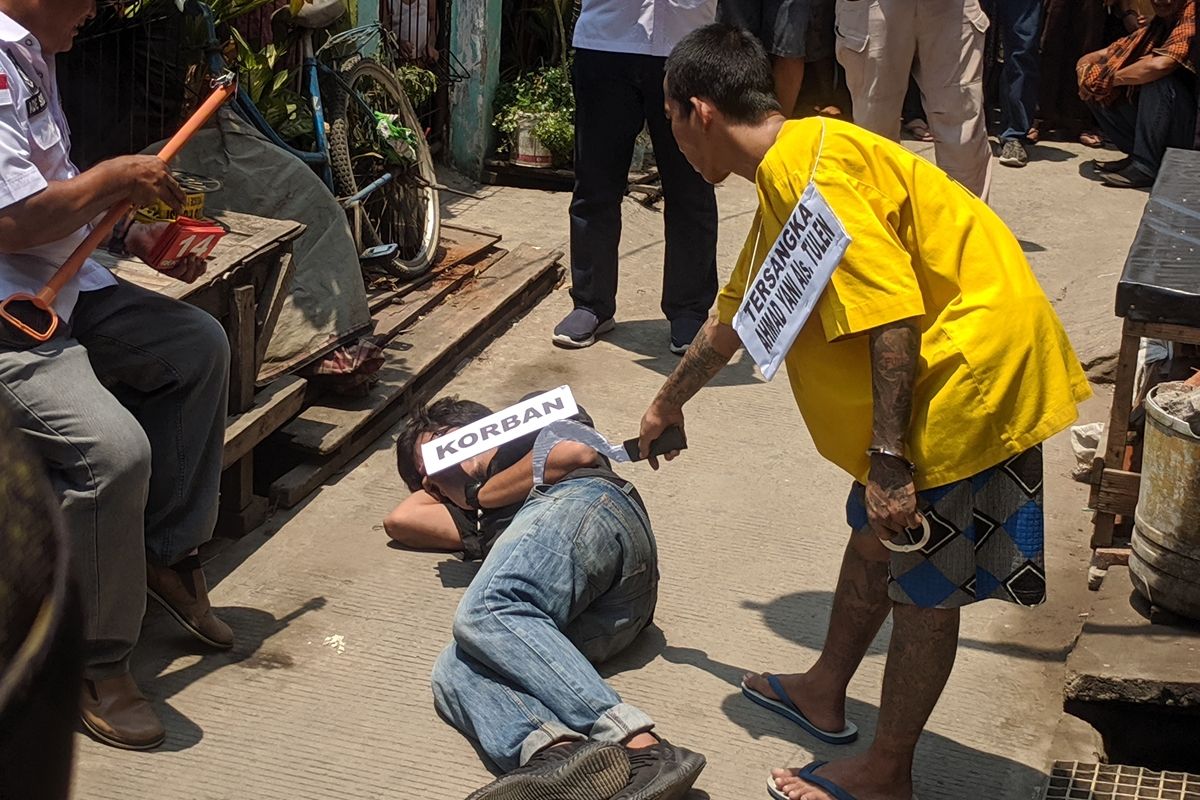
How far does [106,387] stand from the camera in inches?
145

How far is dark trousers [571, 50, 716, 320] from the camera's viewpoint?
5.73 metres

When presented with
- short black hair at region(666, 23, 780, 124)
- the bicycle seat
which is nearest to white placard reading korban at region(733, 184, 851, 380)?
short black hair at region(666, 23, 780, 124)

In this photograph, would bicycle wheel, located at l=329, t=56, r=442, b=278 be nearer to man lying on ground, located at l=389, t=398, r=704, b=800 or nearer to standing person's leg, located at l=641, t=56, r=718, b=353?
standing person's leg, located at l=641, t=56, r=718, b=353

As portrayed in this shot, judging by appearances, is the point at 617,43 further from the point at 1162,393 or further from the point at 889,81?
the point at 1162,393

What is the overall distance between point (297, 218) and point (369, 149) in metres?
1.34

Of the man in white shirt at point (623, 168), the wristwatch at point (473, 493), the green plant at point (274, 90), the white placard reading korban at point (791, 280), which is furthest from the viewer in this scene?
the man in white shirt at point (623, 168)

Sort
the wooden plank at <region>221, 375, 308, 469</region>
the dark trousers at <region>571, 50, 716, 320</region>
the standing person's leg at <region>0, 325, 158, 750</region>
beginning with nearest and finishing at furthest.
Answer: the standing person's leg at <region>0, 325, 158, 750</region> → the wooden plank at <region>221, 375, 308, 469</region> → the dark trousers at <region>571, 50, 716, 320</region>

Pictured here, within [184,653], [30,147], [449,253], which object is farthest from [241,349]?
[449,253]

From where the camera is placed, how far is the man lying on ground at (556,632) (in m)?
3.19

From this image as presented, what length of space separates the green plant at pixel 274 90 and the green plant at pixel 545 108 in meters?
1.89

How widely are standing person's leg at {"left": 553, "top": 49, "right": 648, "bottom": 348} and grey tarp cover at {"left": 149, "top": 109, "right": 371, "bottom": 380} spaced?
3.58 feet

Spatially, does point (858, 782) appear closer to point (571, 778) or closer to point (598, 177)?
point (571, 778)

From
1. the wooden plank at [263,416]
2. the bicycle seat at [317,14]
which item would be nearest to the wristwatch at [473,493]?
the wooden plank at [263,416]

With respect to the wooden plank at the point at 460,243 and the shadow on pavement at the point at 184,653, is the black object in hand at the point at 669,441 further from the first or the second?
the wooden plank at the point at 460,243
